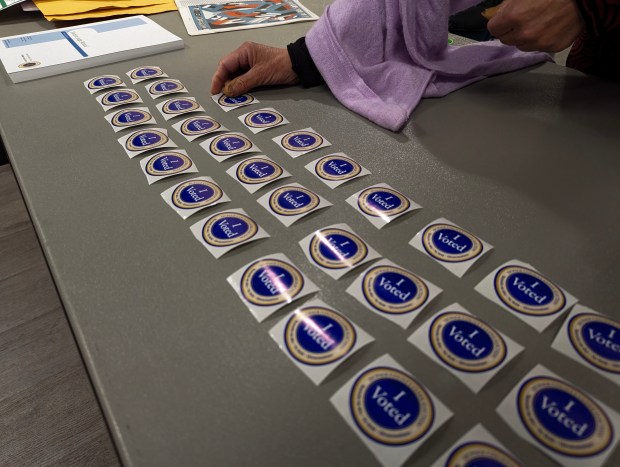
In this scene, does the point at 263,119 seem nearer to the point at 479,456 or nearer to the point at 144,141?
the point at 144,141

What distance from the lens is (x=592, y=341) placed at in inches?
12.7

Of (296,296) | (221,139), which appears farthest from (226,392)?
(221,139)

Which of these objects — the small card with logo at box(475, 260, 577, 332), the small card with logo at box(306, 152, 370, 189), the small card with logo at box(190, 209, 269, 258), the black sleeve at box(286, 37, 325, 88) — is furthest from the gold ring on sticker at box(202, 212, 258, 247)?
the black sleeve at box(286, 37, 325, 88)

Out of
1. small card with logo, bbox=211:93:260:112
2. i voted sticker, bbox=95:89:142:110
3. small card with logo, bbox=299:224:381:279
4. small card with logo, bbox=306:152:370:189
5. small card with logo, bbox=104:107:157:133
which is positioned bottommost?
small card with logo, bbox=299:224:381:279

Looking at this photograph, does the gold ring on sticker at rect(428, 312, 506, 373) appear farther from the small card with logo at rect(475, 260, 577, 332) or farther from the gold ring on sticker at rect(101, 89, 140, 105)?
the gold ring on sticker at rect(101, 89, 140, 105)

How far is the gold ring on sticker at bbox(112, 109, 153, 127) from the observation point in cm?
56

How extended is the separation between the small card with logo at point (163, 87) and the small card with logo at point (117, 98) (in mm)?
21

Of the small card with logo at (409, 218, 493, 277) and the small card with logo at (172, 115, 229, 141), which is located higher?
the small card with logo at (172, 115, 229, 141)

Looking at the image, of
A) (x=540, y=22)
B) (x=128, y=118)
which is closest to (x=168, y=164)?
Result: (x=128, y=118)

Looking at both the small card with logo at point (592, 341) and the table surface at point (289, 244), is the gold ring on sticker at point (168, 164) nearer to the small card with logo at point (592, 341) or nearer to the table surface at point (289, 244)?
the table surface at point (289, 244)

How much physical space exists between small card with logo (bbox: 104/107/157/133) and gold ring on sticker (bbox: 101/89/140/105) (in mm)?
27

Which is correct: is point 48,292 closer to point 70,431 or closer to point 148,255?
point 70,431

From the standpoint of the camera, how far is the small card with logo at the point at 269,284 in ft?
1.12

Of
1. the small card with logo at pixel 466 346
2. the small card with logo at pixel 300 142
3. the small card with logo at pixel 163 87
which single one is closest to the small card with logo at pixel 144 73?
the small card with logo at pixel 163 87
